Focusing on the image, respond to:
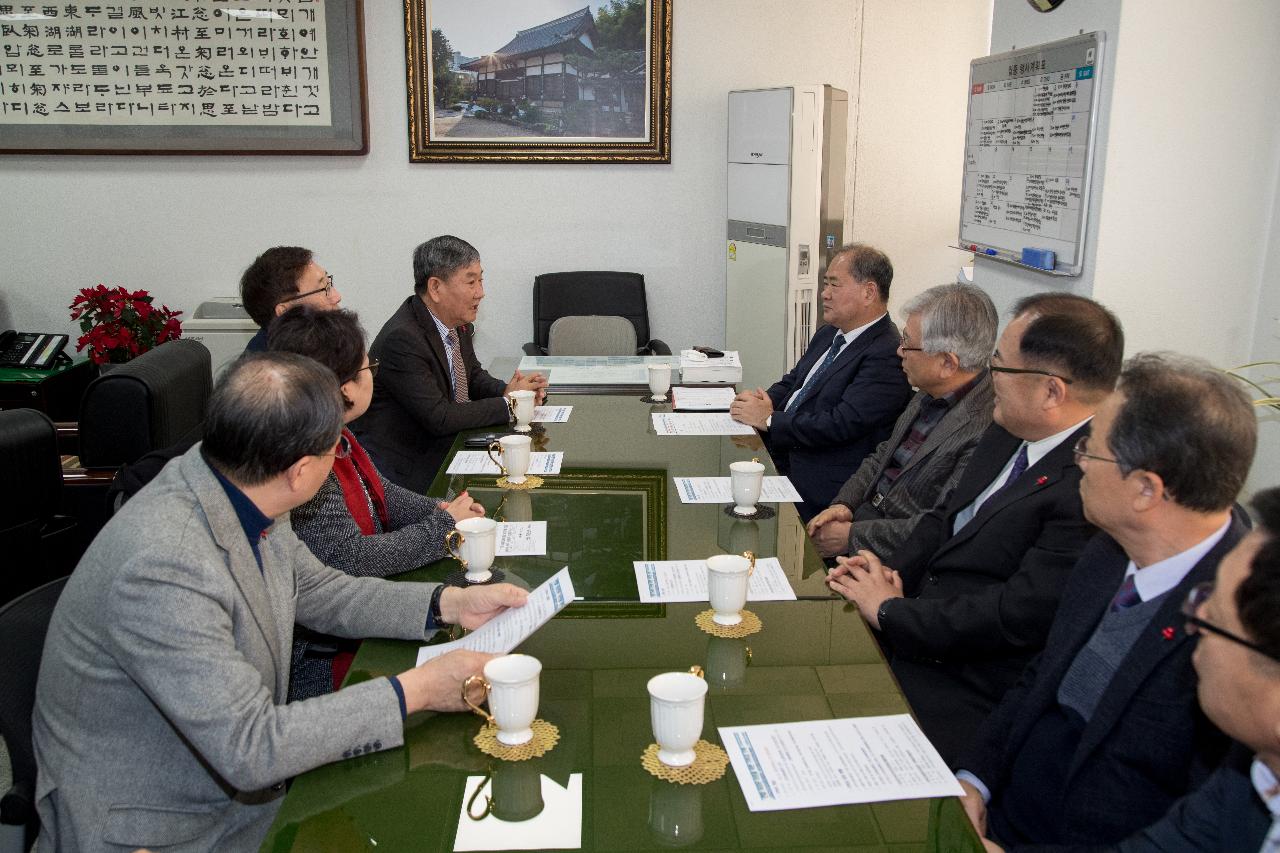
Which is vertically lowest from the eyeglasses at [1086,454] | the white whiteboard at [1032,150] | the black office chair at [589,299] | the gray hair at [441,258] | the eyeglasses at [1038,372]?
the black office chair at [589,299]

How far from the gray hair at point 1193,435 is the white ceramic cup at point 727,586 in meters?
0.60

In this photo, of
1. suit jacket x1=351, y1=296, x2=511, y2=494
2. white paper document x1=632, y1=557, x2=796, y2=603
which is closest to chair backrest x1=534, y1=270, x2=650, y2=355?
suit jacket x1=351, y1=296, x2=511, y2=494

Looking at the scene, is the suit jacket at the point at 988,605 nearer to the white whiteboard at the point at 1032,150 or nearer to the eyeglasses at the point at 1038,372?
the eyeglasses at the point at 1038,372

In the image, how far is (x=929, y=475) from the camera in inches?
97.0

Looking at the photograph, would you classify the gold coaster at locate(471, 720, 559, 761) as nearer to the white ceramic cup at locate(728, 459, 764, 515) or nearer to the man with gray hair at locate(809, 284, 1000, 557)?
the white ceramic cup at locate(728, 459, 764, 515)

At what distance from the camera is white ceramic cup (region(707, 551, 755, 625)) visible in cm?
170

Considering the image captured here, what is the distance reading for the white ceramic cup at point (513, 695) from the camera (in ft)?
4.41

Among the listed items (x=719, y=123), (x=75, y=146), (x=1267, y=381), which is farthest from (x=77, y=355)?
(x=1267, y=381)

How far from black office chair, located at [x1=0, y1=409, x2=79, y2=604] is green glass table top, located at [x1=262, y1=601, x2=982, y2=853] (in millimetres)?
1145

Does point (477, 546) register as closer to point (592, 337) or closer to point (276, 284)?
point (276, 284)

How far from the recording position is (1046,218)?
10.8ft

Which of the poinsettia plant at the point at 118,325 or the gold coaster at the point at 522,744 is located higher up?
the poinsettia plant at the point at 118,325

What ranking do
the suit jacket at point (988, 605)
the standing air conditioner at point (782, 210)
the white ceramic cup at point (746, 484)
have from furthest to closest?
the standing air conditioner at point (782, 210) < the white ceramic cup at point (746, 484) < the suit jacket at point (988, 605)

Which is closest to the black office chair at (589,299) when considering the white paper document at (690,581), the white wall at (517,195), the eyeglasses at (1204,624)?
the white wall at (517,195)
